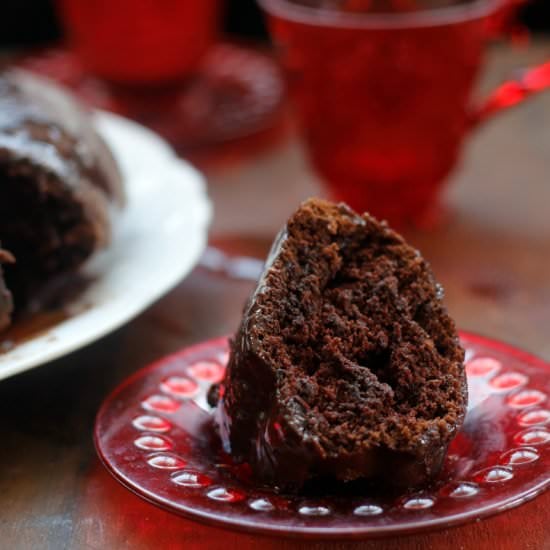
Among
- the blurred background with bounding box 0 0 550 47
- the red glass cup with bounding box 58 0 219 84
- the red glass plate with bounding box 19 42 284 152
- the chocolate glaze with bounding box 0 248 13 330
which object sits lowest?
the blurred background with bounding box 0 0 550 47

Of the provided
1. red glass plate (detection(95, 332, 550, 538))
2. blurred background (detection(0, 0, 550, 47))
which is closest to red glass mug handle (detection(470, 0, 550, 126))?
red glass plate (detection(95, 332, 550, 538))

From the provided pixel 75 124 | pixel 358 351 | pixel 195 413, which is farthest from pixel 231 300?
pixel 358 351

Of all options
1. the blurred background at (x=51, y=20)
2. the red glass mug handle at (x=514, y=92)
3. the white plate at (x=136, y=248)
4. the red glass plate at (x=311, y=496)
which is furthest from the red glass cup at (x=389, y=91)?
the blurred background at (x=51, y=20)

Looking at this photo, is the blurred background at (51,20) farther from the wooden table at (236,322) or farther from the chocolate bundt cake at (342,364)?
the chocolate bundt cake at (342,364)

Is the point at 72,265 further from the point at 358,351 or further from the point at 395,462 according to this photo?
the point at 395,462

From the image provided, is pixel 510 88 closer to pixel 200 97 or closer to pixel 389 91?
pixel 389 91

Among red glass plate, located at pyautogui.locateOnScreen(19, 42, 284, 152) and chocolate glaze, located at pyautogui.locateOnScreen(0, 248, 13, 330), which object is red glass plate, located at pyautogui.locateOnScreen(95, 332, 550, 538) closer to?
chocolate glaze, located at pyautogui.locateOnScreen(0, 248, 13, 330)

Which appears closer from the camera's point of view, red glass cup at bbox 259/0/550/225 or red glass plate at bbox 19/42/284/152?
red glass cup at bbox 259/0/550/225
